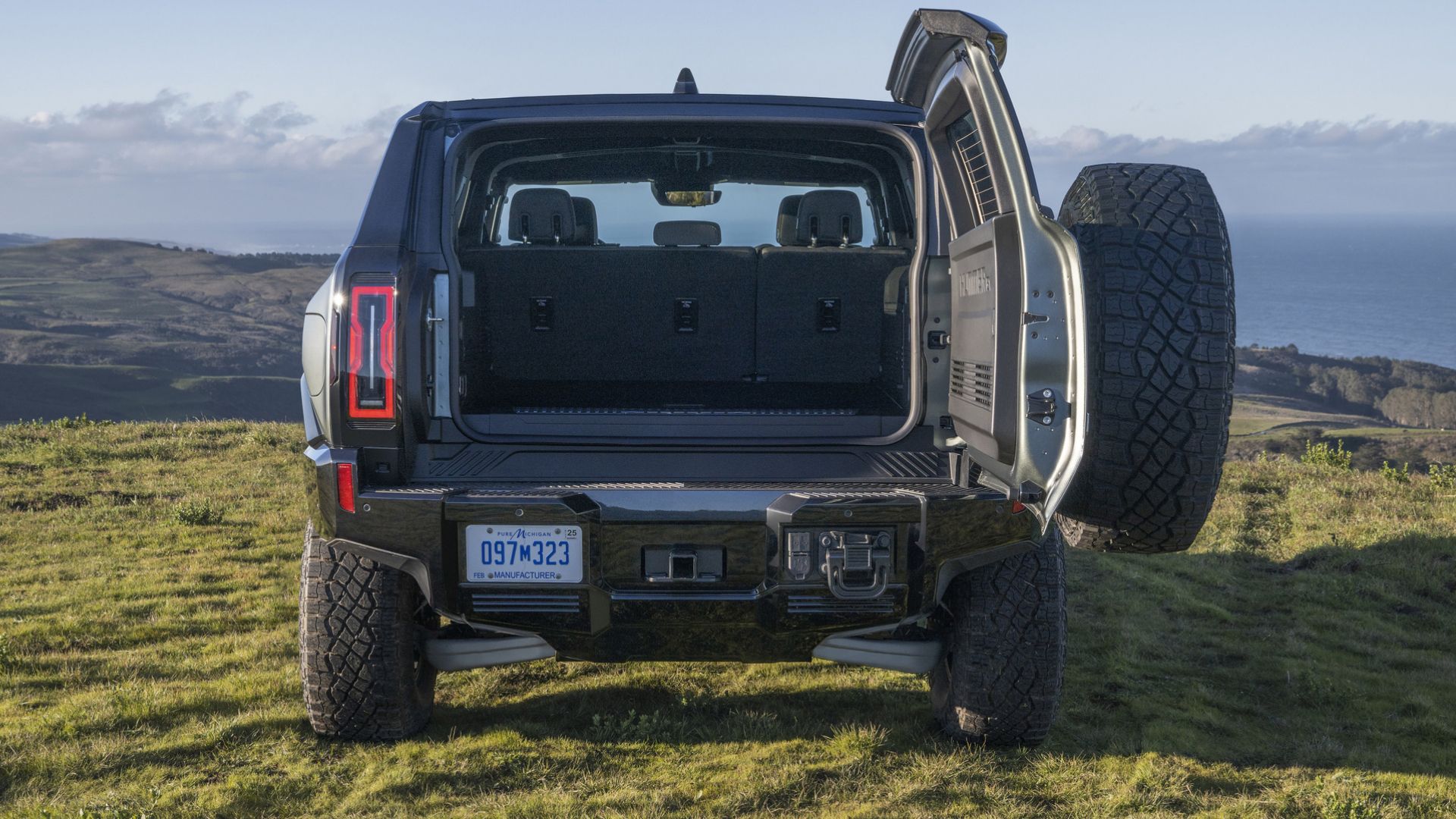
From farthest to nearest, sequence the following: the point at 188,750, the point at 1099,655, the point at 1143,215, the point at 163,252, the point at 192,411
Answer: the point at 163,252
the point at 192,411
the point at 1099,655
the point at 188,750
the point at 1143,215

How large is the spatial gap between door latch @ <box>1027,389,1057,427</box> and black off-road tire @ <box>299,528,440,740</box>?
191 cm

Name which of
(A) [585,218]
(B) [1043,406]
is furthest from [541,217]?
(B) [1043,406]

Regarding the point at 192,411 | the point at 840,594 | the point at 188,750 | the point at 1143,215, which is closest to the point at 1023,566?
the point at 840,594

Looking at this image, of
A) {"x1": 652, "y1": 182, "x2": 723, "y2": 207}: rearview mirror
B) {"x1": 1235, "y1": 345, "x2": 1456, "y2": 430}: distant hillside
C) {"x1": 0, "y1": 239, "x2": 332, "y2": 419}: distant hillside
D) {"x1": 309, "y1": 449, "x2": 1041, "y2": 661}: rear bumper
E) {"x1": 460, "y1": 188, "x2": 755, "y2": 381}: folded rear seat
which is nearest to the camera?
{"x1": 309, "y1": 449, "x2": 1041, "y2": 661}: rear bumper

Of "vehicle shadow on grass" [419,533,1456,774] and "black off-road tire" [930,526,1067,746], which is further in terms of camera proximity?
"vehicle shadow on grass" [419,533,1456,774]

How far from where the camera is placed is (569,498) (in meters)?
3.07

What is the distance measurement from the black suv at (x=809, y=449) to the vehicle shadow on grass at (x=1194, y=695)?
1.46ft

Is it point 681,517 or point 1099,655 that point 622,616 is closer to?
point 681,517

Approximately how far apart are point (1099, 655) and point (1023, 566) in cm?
160

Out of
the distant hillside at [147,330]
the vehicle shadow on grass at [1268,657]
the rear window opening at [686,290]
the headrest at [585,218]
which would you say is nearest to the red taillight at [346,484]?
the rear window opening at [686,290]

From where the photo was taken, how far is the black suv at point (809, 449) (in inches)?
121

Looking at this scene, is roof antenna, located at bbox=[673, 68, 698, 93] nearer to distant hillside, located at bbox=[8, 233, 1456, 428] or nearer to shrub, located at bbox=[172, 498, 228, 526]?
shrub, located at bbox=[172, 498, 228, 526]

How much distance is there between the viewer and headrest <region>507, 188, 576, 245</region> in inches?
177

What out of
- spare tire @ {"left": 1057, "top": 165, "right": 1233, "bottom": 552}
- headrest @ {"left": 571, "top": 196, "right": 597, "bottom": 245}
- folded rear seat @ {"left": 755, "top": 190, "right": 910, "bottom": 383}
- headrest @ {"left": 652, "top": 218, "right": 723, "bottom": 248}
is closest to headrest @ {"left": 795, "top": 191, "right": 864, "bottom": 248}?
folded rear seat @ {"left": 755, "top": 190, "right": 910, "bottom": 383}
